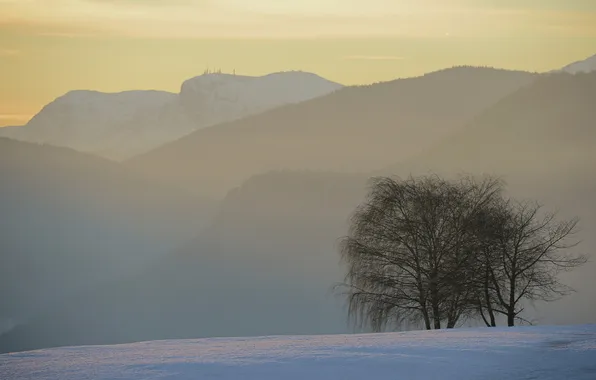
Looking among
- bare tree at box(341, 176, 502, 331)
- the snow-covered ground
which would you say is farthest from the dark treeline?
the snow-covered ground

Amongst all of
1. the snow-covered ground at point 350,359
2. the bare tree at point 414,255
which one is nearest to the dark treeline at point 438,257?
the bare tree at point 414,255

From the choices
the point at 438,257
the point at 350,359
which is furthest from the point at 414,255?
the point at 350,359

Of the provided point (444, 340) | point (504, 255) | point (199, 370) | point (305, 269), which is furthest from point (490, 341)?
point (305, 269)

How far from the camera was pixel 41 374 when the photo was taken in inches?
955

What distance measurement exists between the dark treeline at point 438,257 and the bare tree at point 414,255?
3 cm

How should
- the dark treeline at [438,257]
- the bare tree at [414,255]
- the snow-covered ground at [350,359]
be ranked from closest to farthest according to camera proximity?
1. the snow-covered ground at [350,359]
2. the dark treeline at [438,257]
3. the bare tree at [414,255]

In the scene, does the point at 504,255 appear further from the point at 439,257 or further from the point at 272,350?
the point at 272,350

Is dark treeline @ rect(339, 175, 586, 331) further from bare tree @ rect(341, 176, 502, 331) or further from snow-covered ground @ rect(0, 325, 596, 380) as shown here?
snow-covered ground @ rect(0, 325, 596, 380)

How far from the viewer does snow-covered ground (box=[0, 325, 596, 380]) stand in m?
23.3

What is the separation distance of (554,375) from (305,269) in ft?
541

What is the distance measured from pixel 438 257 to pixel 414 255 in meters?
0.96

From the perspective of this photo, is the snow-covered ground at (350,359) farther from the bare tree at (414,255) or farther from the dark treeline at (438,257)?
the bare tree at (414,255)

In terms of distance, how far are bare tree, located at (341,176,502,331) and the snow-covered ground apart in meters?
8.22

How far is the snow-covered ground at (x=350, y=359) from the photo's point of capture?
76.5 feet
